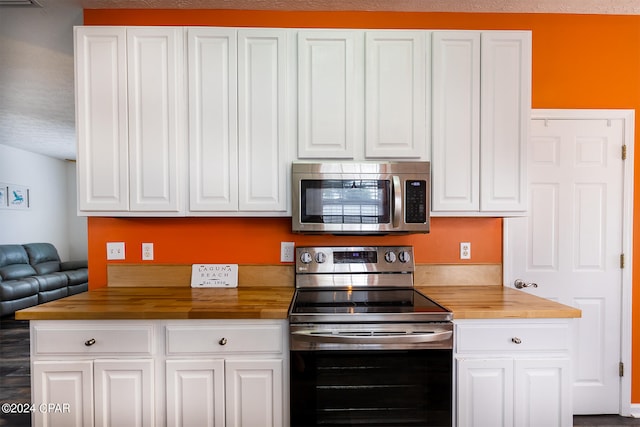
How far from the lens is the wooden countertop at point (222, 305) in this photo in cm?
165

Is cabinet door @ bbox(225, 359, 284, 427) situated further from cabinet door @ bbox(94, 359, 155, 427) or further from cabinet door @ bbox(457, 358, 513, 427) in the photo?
cabinet door @ bbox(457, 358, 513, 427)

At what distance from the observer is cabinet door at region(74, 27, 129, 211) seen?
6.40ft

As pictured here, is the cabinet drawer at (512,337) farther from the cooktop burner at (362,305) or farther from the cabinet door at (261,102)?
the cabinet door at (261,102)

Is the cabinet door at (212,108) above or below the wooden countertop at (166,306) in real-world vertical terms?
above

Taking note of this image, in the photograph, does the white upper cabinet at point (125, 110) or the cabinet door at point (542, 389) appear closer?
the cabinet door at point (542, 389)

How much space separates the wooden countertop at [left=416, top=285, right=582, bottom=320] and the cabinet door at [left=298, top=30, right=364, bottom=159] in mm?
1039

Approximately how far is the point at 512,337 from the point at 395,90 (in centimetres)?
143

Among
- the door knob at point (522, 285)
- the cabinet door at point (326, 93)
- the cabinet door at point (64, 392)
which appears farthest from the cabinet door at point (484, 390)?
the cabinet door at point (64, 392)

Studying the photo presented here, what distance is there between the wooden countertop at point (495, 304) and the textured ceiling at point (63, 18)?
182 centimetres

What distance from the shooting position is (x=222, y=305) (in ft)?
5.74

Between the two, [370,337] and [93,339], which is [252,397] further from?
[93,339]

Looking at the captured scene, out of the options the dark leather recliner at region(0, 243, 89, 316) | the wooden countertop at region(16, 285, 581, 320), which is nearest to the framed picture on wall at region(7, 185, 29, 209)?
the dark leather recliner at region(0, 243, 89, 316)

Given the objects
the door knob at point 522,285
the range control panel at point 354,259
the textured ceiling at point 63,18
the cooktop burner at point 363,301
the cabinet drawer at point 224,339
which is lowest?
the cabinet drawer at point 224,339

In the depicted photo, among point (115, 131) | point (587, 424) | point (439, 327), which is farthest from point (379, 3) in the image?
point (587, 424)
